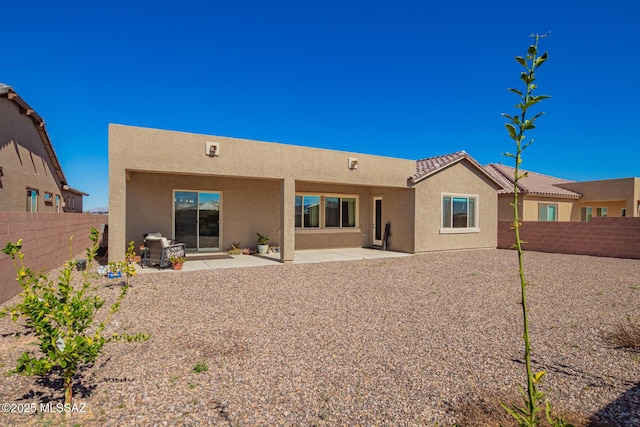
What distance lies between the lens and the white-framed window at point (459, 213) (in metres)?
16.4

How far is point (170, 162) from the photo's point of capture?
1063cm

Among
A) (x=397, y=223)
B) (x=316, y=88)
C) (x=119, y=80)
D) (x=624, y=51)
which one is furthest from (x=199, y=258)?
(x=624, y=51)

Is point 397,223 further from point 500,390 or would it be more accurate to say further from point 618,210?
point 618,210

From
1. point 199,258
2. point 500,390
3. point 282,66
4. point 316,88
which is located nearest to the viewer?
point 500,390

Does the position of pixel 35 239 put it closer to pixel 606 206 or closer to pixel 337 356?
pixel 337 356

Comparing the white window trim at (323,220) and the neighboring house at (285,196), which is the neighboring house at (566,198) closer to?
the neighboring house at (285,196)

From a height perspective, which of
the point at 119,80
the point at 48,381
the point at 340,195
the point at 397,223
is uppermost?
the point at 119,80

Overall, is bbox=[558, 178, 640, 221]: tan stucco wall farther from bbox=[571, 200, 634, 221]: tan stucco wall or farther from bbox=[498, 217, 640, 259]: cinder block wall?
bbox=[498, 217, 640, 259]: cinder block wall

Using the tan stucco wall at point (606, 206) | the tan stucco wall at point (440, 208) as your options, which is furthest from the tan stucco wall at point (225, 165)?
the tan stucco wall at point (606, 206)

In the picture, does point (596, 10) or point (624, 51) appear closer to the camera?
point (596, 10)

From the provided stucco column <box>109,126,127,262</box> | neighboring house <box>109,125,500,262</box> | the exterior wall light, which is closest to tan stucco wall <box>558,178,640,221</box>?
neighboring house <box>109,125,500,262</box>

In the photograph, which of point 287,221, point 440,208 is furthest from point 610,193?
point 287,221

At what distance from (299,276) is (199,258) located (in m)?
4.88

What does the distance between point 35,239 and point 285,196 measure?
727cm
